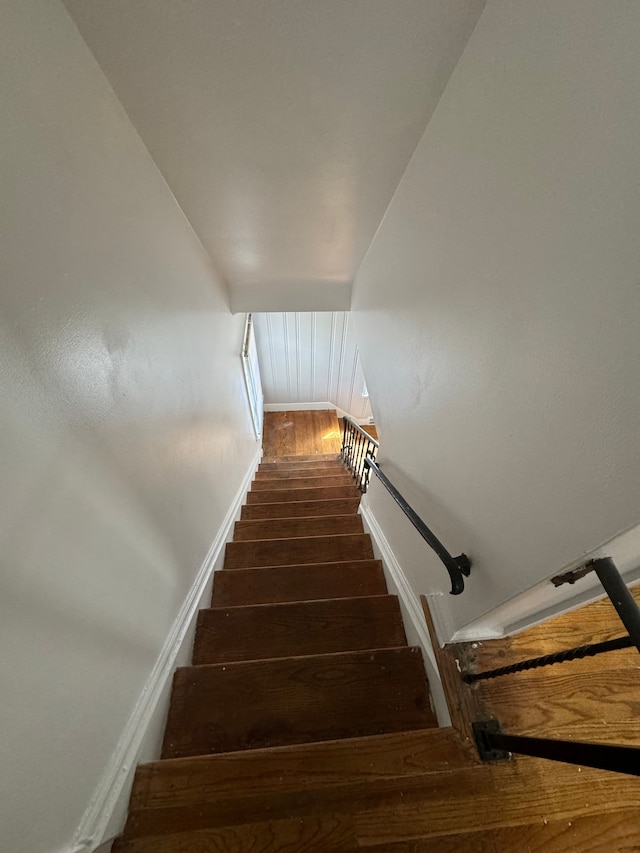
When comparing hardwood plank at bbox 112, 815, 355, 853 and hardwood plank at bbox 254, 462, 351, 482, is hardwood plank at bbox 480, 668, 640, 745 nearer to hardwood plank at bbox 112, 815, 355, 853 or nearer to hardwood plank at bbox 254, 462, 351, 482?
hardwood plank at bbox 112, 815, 355, 853

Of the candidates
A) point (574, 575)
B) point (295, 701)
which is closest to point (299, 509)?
point (295, 701)

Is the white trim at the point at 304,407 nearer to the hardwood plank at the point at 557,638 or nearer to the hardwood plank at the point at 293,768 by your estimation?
the hardwood plank at the point at 557,638

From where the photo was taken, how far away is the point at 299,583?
5.45 feet

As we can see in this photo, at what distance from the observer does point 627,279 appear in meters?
0.43

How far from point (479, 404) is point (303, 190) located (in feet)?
4.41

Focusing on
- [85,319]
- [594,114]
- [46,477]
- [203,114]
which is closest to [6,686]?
[46,477]

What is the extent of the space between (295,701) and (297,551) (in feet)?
2.74

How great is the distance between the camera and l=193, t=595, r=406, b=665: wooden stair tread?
1.34m

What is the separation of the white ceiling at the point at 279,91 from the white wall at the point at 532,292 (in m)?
0.17

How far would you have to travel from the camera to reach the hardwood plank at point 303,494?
285 centimetres

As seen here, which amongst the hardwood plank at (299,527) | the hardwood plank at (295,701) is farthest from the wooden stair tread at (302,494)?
the hardwood plank at (295,701)

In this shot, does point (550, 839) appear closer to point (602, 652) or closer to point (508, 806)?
point (508, 806)

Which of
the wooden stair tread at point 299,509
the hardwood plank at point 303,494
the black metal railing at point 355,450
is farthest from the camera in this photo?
the black metal railing at point 355,450

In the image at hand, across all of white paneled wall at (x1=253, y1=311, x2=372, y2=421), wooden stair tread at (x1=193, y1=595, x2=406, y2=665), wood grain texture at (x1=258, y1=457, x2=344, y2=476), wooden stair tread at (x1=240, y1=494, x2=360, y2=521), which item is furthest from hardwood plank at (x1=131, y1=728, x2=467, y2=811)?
white paneled wall at (x1=253, y1=311, x2=372, y2=421)
